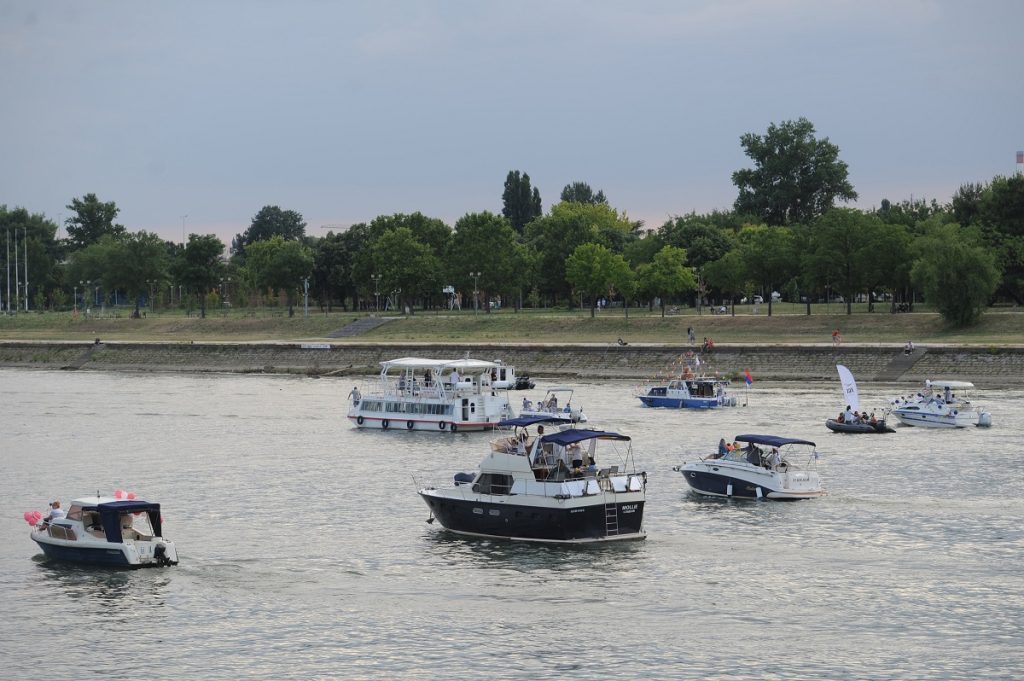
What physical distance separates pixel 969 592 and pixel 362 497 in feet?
99.2

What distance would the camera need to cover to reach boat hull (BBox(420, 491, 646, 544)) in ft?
178

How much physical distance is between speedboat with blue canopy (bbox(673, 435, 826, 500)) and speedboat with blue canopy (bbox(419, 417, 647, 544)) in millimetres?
10412

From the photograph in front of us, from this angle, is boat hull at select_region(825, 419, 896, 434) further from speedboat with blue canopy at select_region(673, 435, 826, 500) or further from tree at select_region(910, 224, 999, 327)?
tree at select_region(910, 224, 999, 327)

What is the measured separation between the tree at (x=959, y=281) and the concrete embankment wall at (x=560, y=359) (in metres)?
16.2

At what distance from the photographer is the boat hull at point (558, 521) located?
54.3 meters

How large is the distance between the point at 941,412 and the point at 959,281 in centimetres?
5668

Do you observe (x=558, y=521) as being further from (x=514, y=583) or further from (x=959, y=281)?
A: (x=959, y=281)

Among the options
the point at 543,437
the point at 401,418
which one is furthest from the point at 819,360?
the point at 543,437

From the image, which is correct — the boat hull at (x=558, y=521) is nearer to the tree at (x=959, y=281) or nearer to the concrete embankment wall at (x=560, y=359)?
the concrete embankment wall at (x=560, y=359)

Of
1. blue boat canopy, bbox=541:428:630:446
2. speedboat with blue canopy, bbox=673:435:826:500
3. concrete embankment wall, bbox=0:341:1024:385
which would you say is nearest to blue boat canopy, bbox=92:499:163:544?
blue boat canopy, bbox=541:428:630:446

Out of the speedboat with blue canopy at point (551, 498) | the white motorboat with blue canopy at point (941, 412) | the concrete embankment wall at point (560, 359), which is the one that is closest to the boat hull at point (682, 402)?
the white motorboat with blue canopy at point (941, 412)

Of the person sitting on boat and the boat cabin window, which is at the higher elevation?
the boat cabin window

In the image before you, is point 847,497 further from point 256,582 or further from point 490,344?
point 490,344

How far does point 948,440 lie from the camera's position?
8700 centimetres
